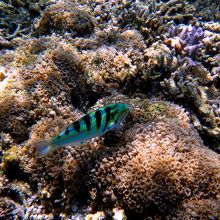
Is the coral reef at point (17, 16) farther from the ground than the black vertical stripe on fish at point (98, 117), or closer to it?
farther from the ground

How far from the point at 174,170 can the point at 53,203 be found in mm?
1698

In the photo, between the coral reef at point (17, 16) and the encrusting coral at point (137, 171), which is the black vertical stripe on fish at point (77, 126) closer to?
the encrusting coral at point (137, 171)

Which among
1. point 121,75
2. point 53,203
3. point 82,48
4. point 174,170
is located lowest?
point 53,203

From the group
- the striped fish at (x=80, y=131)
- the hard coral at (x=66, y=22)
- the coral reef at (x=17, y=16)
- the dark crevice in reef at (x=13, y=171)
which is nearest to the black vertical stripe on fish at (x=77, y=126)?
the striped fish at (x=80, y=131)

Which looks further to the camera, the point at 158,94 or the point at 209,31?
the point at 209,31

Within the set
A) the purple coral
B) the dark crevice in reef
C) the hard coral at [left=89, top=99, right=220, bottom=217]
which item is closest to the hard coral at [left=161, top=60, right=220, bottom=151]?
the purple coral

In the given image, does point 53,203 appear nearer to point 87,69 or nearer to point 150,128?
point 150,128

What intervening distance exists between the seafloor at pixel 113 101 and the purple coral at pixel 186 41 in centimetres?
2

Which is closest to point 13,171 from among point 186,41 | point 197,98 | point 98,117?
point 98,117

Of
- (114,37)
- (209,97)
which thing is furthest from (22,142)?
(209,97)

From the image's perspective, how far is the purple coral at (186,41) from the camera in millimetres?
5128

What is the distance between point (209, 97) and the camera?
4773mm

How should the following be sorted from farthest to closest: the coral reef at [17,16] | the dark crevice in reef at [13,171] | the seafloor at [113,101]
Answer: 1. the coral reef at [17,16]
2. the dark crevice in reef at [13,171]
3. the seafloor at [113,101]

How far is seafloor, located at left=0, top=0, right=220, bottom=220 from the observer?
3.03 m
